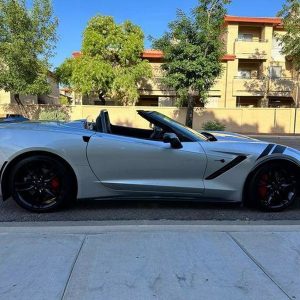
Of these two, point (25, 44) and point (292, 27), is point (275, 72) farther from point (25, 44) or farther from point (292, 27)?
point (25, 44)

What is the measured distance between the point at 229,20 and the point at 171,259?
35777 millimetres

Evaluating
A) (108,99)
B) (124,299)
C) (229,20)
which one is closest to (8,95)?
(108,99)

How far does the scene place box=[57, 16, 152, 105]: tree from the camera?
30.5 m

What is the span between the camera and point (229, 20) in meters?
36.2

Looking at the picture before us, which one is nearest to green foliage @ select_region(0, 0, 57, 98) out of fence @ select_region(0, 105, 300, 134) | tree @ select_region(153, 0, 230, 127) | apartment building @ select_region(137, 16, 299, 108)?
fence @ select_region(0, 105, 300, 134)

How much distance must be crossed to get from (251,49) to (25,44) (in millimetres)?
20462

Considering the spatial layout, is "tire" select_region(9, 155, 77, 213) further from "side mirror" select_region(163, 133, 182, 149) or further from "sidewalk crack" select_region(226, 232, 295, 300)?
"sidewalk crack" select_region(226, 232, 295, 300)

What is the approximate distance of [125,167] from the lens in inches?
192

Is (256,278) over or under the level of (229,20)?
under

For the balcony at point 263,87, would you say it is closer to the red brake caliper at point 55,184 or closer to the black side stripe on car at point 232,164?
the black side stripe on car at point 232,164

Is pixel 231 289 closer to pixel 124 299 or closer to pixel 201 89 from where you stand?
pixel 124 299

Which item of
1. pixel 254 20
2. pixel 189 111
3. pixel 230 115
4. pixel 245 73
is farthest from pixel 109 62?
pixel 254 20

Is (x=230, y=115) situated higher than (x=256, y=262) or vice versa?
(x=230, y=115)

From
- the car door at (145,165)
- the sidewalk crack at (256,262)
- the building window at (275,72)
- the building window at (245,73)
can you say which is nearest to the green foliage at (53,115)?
the building window at (245,73)
